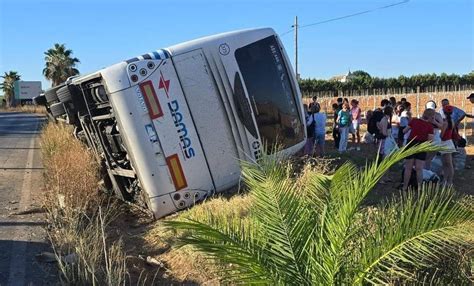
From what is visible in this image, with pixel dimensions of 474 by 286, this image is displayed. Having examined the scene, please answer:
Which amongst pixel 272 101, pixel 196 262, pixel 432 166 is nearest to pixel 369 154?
pixel 432 166

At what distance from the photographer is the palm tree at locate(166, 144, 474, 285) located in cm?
316

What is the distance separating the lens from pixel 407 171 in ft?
26.0

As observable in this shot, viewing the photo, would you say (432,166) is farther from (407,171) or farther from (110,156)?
(110,156)

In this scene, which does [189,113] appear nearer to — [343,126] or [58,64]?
[343,126]

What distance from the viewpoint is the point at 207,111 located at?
639cm

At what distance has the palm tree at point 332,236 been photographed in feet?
10.4

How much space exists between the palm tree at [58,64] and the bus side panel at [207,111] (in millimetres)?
56795

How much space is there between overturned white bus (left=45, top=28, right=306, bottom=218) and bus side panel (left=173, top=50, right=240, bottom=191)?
1 centimetres

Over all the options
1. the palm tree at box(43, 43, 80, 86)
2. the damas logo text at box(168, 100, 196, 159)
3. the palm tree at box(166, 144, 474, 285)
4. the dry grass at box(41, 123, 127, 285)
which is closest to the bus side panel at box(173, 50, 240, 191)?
the damas logo text at box(168, 100, 196, 159)

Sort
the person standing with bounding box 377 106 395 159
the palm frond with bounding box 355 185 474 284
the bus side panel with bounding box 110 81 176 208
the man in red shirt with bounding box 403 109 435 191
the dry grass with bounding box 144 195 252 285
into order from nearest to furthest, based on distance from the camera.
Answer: the palm frond with bounding box 355 185 474 284, the dry grass with bounding box 144 195 252 285, the bus side panel with bounding box 110 81 176 208, the man in red shirt with bounding box 403 109 435 191, the person standing with bounding box 377 106 395 159

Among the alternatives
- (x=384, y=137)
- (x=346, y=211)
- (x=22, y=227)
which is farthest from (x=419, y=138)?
(x=22, y=227)

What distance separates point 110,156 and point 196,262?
8.49 feet

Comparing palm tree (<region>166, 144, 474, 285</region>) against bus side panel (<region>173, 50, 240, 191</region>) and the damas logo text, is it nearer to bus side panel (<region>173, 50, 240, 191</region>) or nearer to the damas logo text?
the damas logo text

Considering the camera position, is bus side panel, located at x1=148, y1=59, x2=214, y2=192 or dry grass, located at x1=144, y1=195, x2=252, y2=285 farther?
bus side panel, located at x1=148, y1=59, x2=214, y2=192
